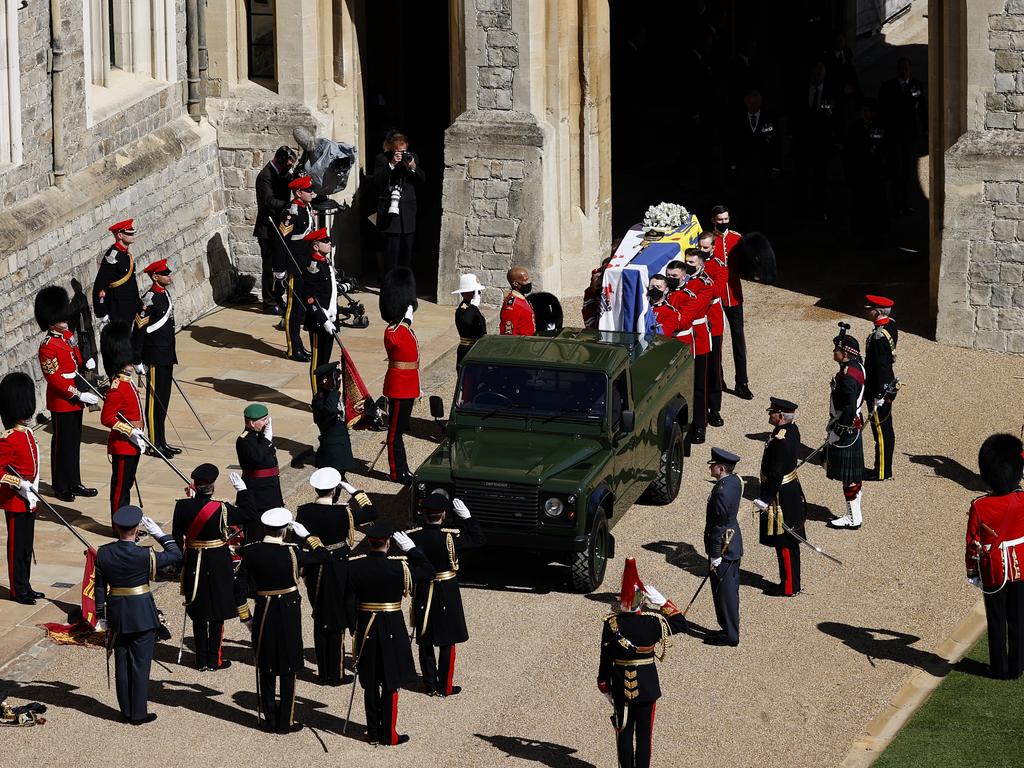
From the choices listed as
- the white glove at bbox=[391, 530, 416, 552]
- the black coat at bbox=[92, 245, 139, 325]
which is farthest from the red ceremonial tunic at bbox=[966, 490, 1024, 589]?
the black coat at bbox=[92, 245, 139, 325]

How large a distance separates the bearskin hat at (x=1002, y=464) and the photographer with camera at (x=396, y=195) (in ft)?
32.3

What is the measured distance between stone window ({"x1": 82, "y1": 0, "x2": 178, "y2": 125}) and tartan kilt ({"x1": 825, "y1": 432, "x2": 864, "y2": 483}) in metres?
8.73

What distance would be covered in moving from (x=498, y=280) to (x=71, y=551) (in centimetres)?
772

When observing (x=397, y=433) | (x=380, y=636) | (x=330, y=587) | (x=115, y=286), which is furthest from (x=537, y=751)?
(x=115, y=286)

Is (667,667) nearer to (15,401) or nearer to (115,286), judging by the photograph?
(15,401)

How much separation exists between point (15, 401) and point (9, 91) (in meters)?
5.16

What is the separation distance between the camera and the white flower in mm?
21453

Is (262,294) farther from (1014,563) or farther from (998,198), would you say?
(1014,563)

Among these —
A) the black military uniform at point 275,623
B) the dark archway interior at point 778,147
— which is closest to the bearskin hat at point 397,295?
the black military uniform at point 275,623

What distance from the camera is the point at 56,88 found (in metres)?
20.4

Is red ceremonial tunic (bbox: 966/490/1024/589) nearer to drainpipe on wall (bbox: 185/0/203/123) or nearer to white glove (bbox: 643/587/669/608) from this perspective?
white glove (bbox: 643/587/669/608)

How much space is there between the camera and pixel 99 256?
20875 millimetres

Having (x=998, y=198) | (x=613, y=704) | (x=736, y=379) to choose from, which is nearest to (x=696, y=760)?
(x=613, y=704)

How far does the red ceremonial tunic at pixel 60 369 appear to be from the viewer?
17250mm
